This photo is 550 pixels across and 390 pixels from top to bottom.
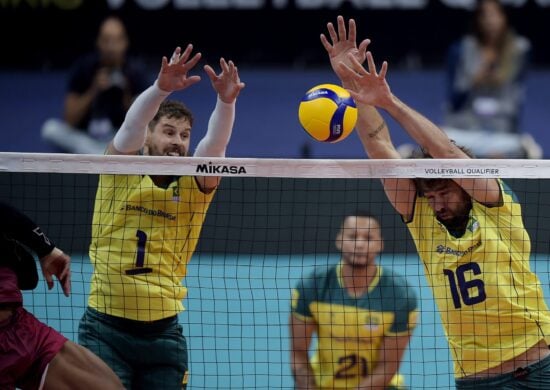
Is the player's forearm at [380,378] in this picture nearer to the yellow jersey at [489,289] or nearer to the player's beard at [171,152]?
the yellow jersey at [489,289]

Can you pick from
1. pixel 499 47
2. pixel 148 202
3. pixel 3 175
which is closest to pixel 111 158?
pixel 148 202

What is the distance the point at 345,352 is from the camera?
8.05 m

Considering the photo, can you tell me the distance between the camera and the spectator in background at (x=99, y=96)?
12133mm

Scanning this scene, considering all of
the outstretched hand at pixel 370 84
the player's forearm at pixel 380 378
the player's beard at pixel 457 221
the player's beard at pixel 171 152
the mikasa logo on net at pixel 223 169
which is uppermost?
the outstretched hand at pixel 370 84

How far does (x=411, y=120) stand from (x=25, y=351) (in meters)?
2.66

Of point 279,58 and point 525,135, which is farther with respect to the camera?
point 279,58

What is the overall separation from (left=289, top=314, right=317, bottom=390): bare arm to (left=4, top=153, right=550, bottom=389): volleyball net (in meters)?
0.13

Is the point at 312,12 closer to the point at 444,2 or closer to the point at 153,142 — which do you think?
the point at 444,2

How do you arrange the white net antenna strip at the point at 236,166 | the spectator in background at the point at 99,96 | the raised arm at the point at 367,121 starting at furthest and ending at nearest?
the spectator in background at the point at 99,96 < the raised arm at the point at 367,121 < the white net antenna strip at the point at 236,166

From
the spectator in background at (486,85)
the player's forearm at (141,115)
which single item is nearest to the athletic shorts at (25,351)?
the player's forearm at (141,115)

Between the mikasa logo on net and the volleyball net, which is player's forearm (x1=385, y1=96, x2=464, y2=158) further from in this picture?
the mikasa logo on net

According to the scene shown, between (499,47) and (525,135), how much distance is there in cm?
115

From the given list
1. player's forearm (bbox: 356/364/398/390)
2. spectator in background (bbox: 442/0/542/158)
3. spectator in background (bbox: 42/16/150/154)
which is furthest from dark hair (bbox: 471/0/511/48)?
player's forearm (bbox: 356/364/398/390)

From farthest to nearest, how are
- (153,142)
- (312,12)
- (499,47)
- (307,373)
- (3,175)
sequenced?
1. (312,12)
2. (499,47)
3. (3,175)
4. (307,373)
5. (153,142)
